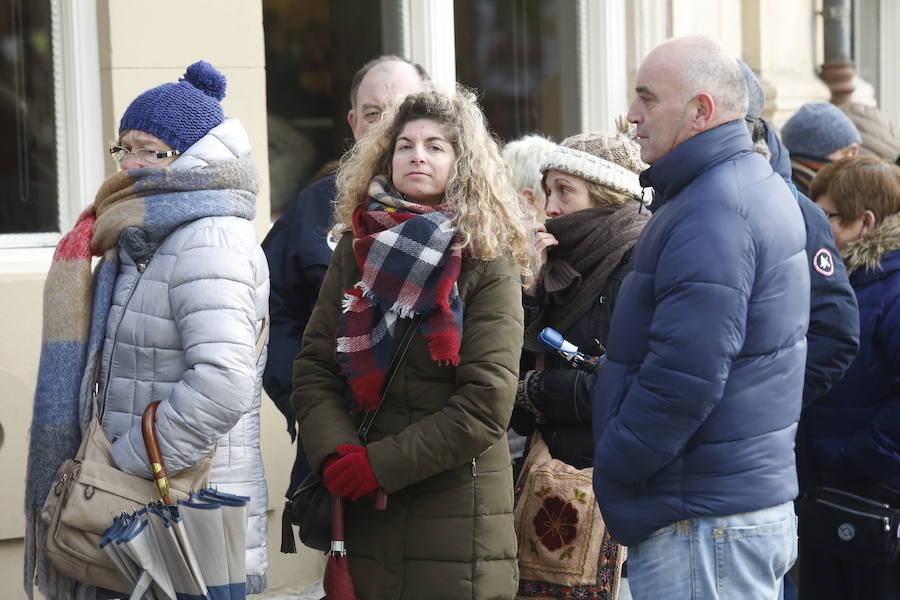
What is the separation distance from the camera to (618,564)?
3600 mm

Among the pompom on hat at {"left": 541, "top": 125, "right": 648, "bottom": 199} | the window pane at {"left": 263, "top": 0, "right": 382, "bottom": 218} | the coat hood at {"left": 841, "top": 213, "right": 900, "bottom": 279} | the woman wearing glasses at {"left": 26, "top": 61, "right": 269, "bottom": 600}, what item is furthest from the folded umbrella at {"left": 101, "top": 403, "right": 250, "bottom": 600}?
the window pane at {"left": 263, "top": 0, "right": 382, "bottom": 218}

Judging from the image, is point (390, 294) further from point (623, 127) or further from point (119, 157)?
point (623, 127)

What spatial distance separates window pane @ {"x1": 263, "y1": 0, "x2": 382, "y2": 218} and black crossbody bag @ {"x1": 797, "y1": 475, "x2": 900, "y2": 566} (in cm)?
287

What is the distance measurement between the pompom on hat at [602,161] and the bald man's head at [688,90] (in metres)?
0.94

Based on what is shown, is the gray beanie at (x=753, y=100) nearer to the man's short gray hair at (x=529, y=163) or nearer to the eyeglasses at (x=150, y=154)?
the man's short gray hair at (x=529, y=163)

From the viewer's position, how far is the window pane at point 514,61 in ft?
21.8

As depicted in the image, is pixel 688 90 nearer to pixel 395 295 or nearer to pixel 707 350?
pixel 707 350

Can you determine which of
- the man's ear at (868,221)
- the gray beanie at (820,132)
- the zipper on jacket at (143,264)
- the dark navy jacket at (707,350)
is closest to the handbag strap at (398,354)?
the dark navy jacket at (707,350)

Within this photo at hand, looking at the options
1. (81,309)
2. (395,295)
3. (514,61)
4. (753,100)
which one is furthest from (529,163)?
(514,61)

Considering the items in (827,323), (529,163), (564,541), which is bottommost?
(564,541)

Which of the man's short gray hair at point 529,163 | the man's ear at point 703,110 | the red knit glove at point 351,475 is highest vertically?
the man's ear at point 703,110

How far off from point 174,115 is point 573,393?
1.33m

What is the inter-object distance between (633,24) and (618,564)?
408 centimetres

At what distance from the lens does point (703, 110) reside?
298cm
